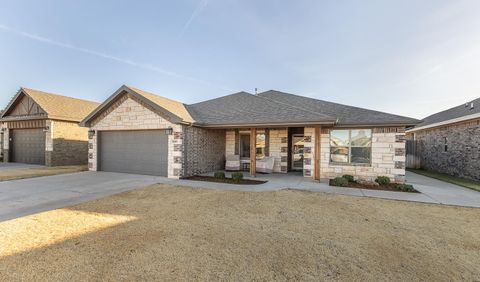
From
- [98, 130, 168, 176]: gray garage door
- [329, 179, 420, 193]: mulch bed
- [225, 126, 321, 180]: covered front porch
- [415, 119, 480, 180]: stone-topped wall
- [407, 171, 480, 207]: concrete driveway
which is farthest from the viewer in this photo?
[225, 126, 321, 180]: covered front porch

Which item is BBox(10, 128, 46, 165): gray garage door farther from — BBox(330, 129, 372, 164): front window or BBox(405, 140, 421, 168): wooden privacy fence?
BBox(405, 140, 421, 168): wooden privacy fence

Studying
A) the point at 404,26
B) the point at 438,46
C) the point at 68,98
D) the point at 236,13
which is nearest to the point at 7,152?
the point at 68,98

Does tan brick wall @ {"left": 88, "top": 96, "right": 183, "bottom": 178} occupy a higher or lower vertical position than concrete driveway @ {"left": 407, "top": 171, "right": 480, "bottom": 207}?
higher

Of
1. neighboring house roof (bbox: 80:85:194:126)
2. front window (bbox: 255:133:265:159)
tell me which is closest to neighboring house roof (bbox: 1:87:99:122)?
neighboring house roof (bbox: 80:85:194:126)

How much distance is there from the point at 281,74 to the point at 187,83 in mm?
10373

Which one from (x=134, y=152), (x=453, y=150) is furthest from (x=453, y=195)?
(x=134, y=152)

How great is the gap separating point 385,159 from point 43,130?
879 inches

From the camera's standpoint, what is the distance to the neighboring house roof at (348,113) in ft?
29.6

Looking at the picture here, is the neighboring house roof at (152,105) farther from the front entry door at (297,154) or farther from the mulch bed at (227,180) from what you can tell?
the front entry door at (297,154)

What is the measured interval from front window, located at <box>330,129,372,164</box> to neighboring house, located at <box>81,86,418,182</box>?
4 centimetres

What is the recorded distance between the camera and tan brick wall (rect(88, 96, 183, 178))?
1019 cm

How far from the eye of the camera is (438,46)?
10.3 m

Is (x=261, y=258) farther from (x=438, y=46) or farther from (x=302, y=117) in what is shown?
(x=438, y=46)

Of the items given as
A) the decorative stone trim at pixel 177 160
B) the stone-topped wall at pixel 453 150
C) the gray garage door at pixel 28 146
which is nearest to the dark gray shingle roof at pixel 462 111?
the stone-topped wall at pixel 453 150
